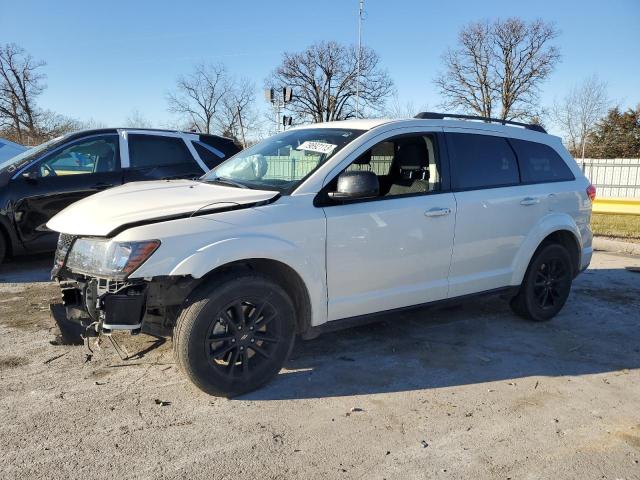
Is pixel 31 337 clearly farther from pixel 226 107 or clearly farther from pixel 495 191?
pixel 226 107

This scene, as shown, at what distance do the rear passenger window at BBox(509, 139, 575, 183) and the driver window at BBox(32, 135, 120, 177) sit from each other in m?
5.25

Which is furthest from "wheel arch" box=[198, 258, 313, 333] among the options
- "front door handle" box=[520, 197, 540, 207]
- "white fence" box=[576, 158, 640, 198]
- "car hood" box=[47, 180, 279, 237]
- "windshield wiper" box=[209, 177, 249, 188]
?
"white fence" box=[576, 158, 640, 198]

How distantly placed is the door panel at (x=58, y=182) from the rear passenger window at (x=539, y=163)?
521cm

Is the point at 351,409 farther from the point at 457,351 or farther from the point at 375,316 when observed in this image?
the point at 457,351

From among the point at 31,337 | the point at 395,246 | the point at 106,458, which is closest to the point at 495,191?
the point at 395,246

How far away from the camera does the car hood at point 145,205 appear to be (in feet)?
10.7

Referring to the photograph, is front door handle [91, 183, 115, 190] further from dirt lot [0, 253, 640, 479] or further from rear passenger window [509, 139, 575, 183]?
rear passenger window [509, 139, 575, 183]

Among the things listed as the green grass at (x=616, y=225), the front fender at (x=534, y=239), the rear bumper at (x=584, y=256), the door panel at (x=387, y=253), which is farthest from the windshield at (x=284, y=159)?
the green grass at (x=616, y=225)

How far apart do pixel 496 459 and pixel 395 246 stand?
1649 millimetres

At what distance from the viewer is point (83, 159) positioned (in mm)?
7156

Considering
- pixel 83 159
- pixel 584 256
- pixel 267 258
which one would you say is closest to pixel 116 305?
pixel 267 258

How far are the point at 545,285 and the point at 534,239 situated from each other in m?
0.59

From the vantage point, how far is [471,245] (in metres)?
4.48

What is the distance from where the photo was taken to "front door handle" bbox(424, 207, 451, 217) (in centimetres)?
416
